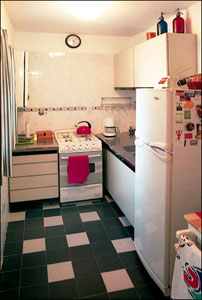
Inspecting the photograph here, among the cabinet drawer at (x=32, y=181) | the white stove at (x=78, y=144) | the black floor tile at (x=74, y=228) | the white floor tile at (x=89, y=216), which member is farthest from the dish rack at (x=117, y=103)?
the black floor tile at (x=74, y=228)

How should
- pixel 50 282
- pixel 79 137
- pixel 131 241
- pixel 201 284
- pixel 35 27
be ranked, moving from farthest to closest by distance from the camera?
pixel 79 137 < pixel 35 27 < pixel 131 241 < pixel 50 282 < pixel 201 284

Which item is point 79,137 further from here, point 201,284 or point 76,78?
point 201,284

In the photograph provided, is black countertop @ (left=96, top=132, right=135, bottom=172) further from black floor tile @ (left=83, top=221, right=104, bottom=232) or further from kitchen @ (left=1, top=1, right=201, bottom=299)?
black floor tile @ (left=83, top=221, right=104, bottom=232)

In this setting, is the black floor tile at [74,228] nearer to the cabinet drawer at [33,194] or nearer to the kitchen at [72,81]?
the cabinet drawer at [33,194]

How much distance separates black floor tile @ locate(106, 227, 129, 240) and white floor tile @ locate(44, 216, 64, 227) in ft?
1.78

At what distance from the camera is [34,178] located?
128 inches

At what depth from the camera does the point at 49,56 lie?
12.2 ft

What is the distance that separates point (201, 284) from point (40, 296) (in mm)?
1169

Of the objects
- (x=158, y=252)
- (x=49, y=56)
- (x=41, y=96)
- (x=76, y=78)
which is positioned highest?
(x=49, y=56)

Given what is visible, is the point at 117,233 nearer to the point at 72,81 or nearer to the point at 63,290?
the point at 63,290

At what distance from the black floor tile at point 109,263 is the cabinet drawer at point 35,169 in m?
1.28

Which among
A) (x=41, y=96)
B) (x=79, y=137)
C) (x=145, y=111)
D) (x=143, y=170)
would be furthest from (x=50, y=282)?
(x=41, y=96)

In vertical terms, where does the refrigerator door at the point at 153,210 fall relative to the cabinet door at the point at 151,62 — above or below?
below

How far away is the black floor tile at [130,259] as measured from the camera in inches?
88.5
